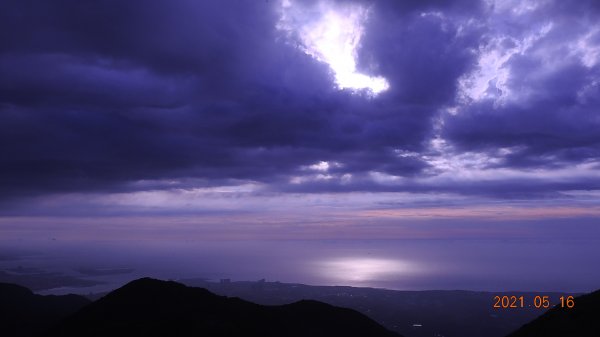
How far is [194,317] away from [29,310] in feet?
190

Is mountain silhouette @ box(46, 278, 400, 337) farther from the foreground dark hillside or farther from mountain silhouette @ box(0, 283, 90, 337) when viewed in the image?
the foreground dark hillside

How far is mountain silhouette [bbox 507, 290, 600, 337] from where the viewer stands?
43.4m

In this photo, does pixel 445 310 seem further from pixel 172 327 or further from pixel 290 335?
pixel 172 327

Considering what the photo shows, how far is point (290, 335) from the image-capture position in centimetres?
6372

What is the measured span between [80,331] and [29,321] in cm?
3432

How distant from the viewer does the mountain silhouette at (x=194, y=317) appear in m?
55.6

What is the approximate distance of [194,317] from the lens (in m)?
59.4

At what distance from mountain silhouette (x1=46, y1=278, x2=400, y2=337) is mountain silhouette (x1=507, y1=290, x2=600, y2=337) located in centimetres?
2793

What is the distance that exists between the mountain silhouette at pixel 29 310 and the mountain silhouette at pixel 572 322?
8008cm
